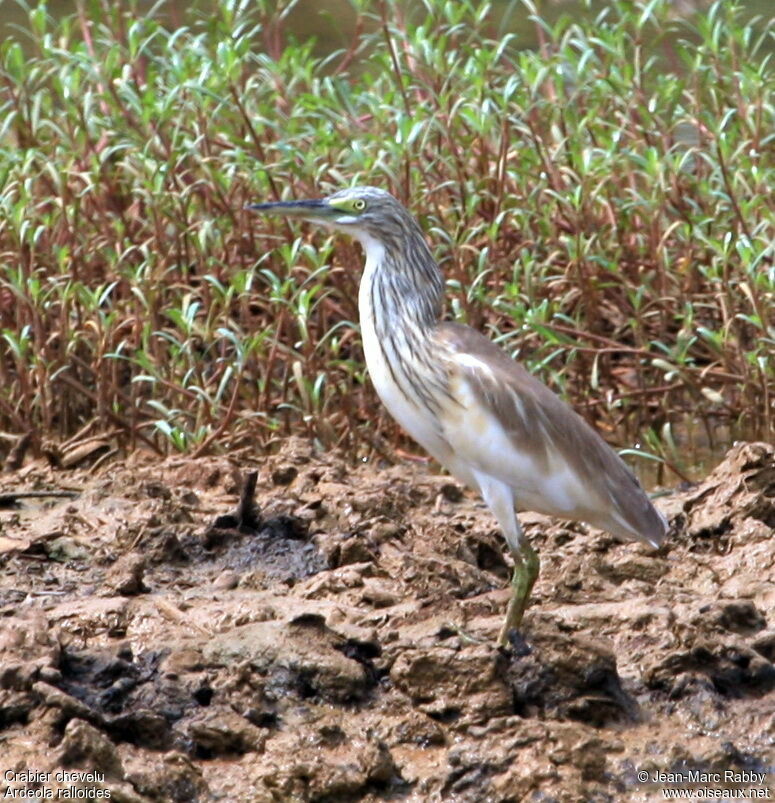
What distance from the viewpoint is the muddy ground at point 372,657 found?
13.2ft

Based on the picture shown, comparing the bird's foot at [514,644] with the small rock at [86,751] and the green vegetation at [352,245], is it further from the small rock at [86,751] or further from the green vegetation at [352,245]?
the green vegetation at [352,245]

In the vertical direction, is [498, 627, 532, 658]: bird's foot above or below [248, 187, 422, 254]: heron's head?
below

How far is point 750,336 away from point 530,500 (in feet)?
6.87

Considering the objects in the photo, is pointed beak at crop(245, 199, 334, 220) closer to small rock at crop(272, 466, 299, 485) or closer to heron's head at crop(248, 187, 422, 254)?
heron's head at crop(248, 187, 422, 254)

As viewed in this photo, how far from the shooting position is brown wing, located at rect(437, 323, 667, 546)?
4.66 m

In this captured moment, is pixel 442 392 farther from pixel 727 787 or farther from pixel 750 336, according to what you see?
pixel 750 336

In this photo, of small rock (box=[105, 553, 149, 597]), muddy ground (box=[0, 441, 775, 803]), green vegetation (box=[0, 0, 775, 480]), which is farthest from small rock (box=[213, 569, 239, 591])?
green vegetation (box=[0, 0, 775, 480])

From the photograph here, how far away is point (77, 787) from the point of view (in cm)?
368

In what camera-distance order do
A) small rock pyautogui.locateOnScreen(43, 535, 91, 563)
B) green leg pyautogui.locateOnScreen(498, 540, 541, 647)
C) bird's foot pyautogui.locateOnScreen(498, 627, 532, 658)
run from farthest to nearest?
1. small rock pyautogui.locateOnScreen(43, 535, 91, 563)
2. green leg pyautogui.locateOnScreen(498, 540, 541, 647)
3. bird's foot pyautogui.locateOnScreen(498, 627, 532, 658)

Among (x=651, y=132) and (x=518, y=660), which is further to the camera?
(x=651, y=132)

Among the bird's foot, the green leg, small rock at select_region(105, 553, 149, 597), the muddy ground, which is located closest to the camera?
the muddy ground

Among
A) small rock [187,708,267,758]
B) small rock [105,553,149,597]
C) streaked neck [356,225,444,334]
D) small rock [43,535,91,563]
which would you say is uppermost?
streaked neck [356,225,444,334]

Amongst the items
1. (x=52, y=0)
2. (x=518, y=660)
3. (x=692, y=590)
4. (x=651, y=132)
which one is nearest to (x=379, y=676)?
(x=518, y=660)

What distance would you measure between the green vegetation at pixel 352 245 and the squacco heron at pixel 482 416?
1.08 metres
